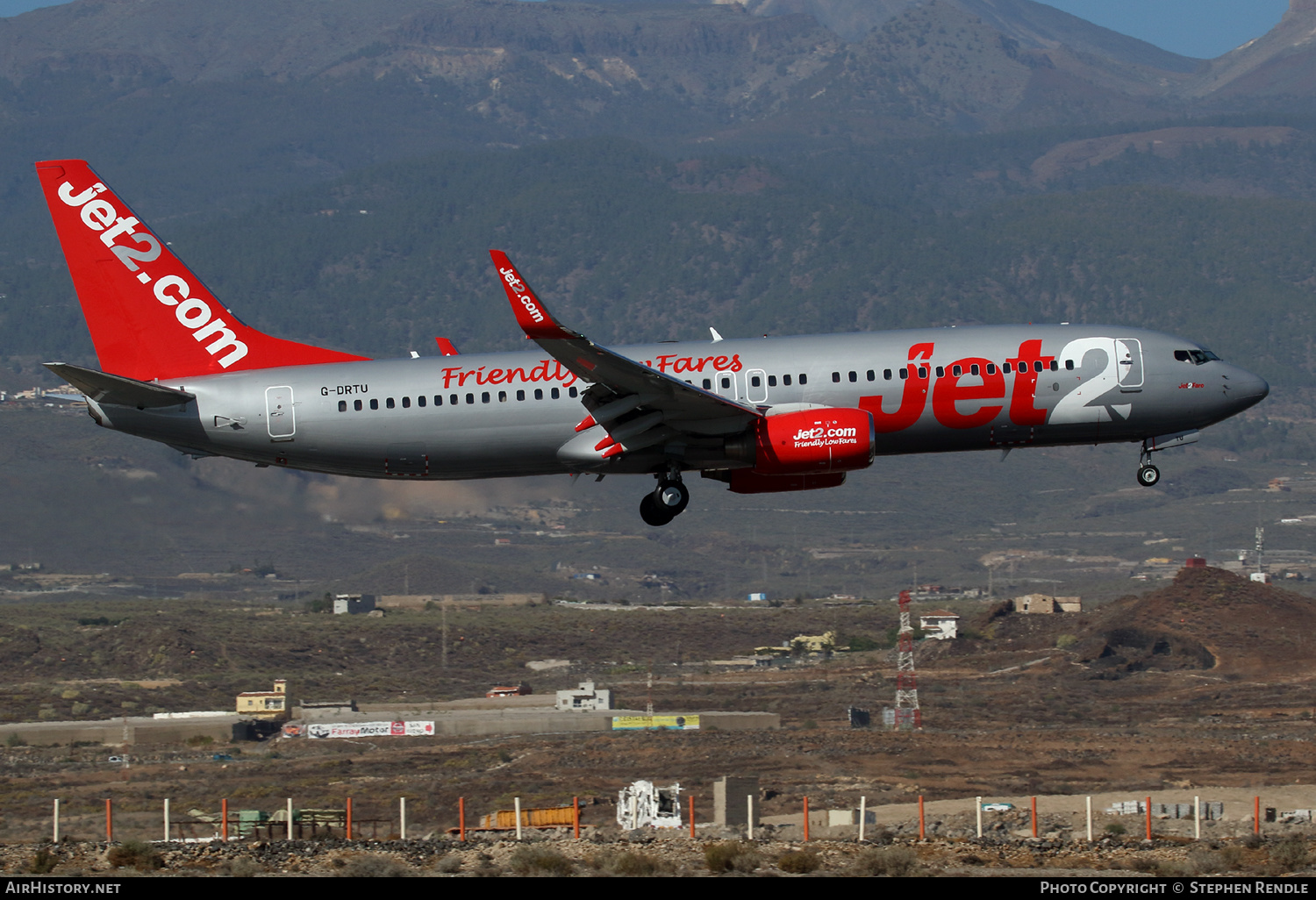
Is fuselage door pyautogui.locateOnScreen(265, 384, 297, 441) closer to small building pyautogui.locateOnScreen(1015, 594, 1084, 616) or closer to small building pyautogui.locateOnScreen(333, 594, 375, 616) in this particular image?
small building pyautogui.locateOnScreen(1015, 594, 1084, 616)

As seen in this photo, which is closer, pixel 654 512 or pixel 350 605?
pixel 654 512

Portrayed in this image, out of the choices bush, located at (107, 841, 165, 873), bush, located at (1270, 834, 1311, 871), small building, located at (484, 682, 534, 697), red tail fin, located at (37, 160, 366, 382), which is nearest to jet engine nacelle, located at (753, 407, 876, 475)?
red tail fin, located at (37, 160, 366, 382)

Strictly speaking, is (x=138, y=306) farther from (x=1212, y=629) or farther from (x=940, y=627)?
(x=940, y=627)

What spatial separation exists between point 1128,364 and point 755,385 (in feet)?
38.2

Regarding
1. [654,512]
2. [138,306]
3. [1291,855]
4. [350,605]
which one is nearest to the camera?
[1291,855]

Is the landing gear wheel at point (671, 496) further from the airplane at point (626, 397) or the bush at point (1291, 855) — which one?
the bush at point (1291, 855)

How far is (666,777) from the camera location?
88.6 m

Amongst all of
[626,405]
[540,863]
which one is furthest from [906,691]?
[540,863]

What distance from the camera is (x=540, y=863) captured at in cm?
4341

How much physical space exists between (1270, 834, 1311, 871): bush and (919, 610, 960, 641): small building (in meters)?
109

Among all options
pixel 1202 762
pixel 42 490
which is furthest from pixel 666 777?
pixel 42 490

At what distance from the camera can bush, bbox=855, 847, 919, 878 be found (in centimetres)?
4338

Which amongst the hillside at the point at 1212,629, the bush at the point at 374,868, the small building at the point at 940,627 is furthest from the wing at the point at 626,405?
the small building at the point at 940,627

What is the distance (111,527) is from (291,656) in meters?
22.0
